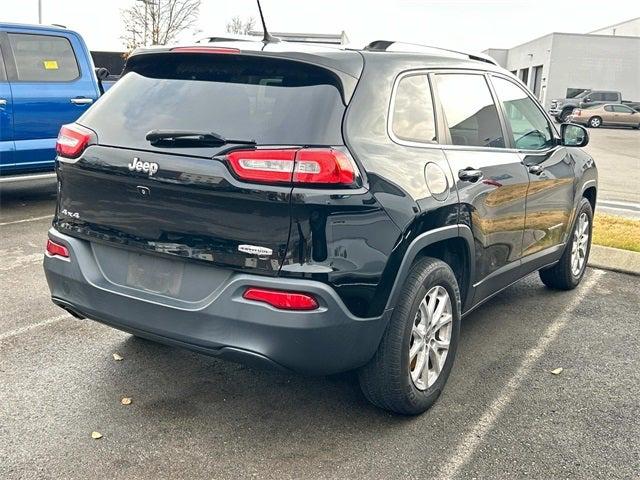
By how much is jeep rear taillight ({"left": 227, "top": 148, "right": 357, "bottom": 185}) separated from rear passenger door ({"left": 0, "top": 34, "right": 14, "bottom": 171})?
5.81m

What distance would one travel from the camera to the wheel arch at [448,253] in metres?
3.04

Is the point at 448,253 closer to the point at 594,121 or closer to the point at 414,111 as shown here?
the point at 414,111

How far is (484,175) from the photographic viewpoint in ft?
12.3

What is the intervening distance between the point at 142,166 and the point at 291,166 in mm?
703

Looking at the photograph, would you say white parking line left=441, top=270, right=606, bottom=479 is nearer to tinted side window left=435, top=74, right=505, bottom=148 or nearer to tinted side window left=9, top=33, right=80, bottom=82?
tinted side window left=435, top=74, right=505, bottom=148

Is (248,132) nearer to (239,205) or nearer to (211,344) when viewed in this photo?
(239,205)

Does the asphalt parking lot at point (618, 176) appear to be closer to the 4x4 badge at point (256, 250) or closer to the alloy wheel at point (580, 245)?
the alloy wheel at point (580, 245)

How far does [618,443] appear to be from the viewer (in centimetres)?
321

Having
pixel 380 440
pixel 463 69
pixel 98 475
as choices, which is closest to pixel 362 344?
pixel 380 440

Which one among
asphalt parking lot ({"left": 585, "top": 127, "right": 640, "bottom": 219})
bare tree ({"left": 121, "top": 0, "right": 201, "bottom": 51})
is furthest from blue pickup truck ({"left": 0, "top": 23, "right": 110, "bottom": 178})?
bare tree ({"left": 121, "top": 0, "right": 201, "bottom": 51})

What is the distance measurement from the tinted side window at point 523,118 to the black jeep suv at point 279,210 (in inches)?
32.0

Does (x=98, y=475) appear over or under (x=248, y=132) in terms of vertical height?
under

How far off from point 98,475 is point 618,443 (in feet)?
7.84

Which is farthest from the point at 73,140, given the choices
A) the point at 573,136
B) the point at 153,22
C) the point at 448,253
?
the point at 153,22
